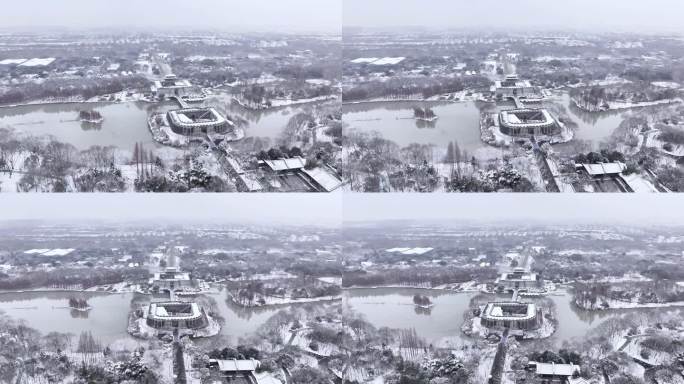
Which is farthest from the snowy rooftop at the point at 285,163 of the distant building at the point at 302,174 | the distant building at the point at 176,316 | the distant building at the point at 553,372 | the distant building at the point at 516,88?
the distant building at the point at 553,372

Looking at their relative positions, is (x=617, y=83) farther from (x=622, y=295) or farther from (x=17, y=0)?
(x=17, y=0)

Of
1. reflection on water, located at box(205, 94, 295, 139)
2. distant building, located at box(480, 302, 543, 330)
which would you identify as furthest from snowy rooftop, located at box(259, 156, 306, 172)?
distant building, located at box(480, 302, 543, 330)

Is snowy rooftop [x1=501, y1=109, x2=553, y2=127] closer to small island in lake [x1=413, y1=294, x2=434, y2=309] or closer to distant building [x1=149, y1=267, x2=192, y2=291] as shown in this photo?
small island in lake [x1=413, y1=294, x2=434, y2=309]

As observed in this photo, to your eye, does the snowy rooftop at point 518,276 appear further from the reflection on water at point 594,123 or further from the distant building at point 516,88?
the distant building at point 516,88

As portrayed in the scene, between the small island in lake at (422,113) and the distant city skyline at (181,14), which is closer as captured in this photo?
the distant city skyline at (181,14)

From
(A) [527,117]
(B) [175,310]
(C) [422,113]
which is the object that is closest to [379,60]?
(C) [422,113]

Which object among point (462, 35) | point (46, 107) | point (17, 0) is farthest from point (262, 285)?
point (17, 0)
